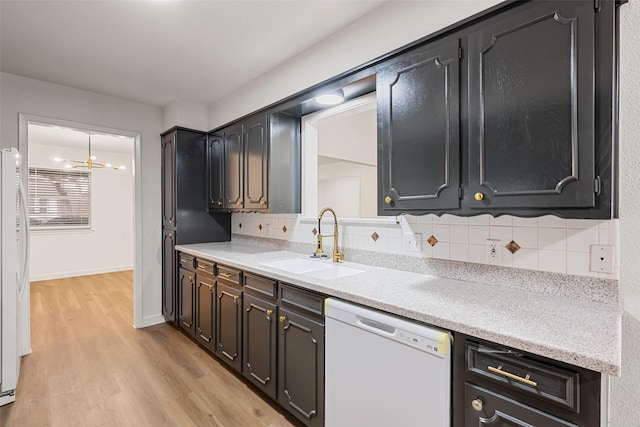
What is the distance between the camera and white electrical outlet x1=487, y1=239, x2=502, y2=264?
157 centimetres

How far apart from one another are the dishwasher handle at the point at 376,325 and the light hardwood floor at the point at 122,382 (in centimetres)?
98

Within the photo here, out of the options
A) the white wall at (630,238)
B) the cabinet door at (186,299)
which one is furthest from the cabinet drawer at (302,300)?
the cabinet door at (186,299)

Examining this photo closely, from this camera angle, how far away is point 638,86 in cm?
90

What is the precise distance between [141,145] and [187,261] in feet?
4.83

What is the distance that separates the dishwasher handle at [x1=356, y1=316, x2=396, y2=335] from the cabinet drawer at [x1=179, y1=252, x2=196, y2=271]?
209 centimetres

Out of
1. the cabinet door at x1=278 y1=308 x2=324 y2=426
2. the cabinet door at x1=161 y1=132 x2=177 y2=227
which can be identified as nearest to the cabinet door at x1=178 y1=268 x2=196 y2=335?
the cabinet door at x1=161 y1=132 x2=177 y2=227

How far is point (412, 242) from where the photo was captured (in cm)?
192

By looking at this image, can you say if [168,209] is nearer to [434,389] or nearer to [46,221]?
[434,389]

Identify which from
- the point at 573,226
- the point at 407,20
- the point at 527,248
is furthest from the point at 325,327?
the point at 407,20

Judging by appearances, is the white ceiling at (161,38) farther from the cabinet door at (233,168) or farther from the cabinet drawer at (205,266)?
the cabinet drawer at (205,266)

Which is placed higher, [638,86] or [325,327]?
[638,86]

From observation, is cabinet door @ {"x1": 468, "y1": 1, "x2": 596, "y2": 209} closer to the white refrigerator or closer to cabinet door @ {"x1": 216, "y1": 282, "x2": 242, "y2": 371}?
cabinet door @ {"x1": 216, "y1": 282, "x2": 242, "y2": 371}

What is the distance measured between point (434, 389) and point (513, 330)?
0.37m

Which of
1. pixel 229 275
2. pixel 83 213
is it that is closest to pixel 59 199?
pixel 83 213
